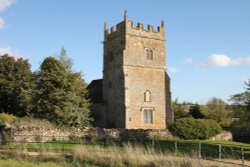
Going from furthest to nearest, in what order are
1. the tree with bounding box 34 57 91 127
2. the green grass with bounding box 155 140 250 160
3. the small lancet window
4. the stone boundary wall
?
1. the small lancet window
2. the tree with bounding box 34 57 91 127
3. the stone boundary wall
4. the green grass with bounding box 155 140 250 160

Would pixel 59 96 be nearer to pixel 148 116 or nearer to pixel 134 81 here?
pixel 134 81

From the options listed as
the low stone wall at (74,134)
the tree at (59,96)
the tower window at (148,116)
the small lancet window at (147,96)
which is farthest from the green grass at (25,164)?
the small lancet window at (147,96)

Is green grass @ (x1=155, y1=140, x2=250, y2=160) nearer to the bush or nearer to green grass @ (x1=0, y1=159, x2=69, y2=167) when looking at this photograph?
green grass @ (x1=0, y1=159, x2=69, y2=167)

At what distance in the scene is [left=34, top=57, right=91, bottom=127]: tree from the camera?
3397cm

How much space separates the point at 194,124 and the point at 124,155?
68.5 ft

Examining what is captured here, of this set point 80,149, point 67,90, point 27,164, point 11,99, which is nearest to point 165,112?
point 67,90

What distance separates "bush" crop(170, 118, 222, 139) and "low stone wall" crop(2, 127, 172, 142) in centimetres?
99

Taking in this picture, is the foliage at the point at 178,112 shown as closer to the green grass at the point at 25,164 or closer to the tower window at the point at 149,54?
the tower window at the point at 149,54

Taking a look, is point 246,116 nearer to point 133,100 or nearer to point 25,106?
point 133,100

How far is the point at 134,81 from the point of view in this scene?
1607 inches

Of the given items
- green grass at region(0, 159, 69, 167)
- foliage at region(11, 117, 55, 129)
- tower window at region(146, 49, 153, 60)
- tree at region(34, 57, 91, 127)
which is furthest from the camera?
tower window at region(146, 49, 153, 60)

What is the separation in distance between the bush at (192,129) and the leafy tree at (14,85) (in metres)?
15.6

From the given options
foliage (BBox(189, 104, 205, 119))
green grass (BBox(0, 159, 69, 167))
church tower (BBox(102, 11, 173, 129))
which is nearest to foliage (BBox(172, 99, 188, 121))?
foliage (BBox(189, 104, 205, 119))

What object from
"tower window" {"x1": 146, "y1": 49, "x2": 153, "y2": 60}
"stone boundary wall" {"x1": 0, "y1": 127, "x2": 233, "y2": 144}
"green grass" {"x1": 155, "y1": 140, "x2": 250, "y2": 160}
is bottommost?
"green grass" {"x1": 155, "y1": 140, "x2": 250, "y2": 160}
